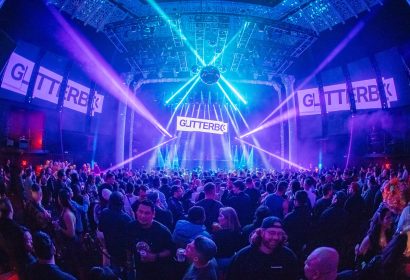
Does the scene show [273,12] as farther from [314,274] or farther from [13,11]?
[314,274]

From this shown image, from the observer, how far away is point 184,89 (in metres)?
23.2

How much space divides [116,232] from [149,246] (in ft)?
2.34

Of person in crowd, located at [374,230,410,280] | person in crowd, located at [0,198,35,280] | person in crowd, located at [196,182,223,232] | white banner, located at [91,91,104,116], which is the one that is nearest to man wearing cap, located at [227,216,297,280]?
person in crowd, located at [374,230,410,280]

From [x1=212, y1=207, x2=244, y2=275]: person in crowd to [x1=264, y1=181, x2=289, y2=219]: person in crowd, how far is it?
1.88 meters

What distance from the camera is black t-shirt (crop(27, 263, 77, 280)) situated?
2.72m

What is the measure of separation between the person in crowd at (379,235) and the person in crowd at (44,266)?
10.2 feet

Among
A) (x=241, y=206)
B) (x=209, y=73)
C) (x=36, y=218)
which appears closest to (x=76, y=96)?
(x=209, y=73)

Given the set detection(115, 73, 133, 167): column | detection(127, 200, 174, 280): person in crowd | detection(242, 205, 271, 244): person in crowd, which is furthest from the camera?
detection(115, 73, 133, 167): column

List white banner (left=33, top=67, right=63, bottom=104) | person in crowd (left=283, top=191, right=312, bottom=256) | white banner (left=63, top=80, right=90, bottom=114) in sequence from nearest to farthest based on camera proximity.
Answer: person in crowd (left=283, top=191, right=312, bottom=256), white banner (left=33, top=67, right=63, bottom=104), white banner (left=63, top=80, right=90, bottom=114)

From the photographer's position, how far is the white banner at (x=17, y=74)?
12.1 meters

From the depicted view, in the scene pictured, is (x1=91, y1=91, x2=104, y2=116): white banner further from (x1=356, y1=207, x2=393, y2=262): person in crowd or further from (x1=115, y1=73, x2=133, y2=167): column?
(x1=356, y1=207, x2=393, y2=262): person in crowd

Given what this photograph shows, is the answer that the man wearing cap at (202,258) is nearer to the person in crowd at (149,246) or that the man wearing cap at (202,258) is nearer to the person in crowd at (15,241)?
the person in crowd at (149,246)

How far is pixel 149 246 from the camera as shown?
3.67 meters

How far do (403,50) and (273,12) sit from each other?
5474 mm
